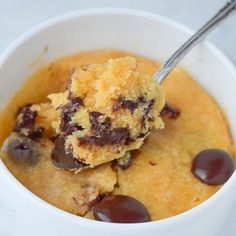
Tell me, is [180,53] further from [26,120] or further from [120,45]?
[26,120]

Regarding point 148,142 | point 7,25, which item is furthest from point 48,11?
point 148,142

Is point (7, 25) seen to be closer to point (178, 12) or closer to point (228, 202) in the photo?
point (178, 12)

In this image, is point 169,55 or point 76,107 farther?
point 169,55

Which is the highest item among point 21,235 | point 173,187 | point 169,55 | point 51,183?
point 169,55

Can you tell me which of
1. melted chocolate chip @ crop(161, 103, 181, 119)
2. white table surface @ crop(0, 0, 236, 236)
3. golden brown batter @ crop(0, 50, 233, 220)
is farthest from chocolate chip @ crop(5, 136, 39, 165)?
white table surface @ crop(0, 0, 236, 236)

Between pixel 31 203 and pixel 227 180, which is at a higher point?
pixel 227 180

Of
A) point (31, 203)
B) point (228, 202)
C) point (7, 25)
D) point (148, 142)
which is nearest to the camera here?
point (31, 203)

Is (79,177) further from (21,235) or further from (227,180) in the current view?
(227,180)

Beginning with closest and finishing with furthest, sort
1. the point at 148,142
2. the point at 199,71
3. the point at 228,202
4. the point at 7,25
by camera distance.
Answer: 1. the point at 228,202
2. the point at 148,142
3. the point at 199,71
4. the point at 7,25
